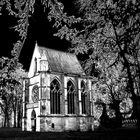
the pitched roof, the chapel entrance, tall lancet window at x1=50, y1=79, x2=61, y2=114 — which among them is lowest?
the chapel entrance

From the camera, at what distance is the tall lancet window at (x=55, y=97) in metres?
38.6

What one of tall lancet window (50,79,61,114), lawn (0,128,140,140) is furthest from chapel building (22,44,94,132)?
lawn (0,128,140,140)

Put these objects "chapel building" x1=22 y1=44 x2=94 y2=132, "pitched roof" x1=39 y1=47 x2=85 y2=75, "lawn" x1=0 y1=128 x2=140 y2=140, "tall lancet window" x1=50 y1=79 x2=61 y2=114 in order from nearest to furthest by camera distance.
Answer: "lawn" x1=0 y1=128 x2=140 y2=140, "chapel building" x1=22 y1=44 x2=94 y2=132, "tall lancet window" x1=50 y1=79 x2=61 y2=114, "pitched roof" x1=39 y1=47 x2=85 y2=75

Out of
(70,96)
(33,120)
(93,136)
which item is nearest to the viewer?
(93,136)

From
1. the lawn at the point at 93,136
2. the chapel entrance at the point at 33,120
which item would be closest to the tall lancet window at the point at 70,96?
the chapel entrance at the point at 33,120

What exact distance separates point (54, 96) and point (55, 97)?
26cm

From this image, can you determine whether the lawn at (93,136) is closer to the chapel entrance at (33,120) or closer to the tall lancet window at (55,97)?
the tall lancet window at (55,97)

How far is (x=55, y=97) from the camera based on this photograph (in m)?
39.5

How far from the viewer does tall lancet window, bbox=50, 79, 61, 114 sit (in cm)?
3862

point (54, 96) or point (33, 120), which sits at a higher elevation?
point (54, 96)

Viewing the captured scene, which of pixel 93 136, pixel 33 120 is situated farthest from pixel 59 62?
pixel 93 136

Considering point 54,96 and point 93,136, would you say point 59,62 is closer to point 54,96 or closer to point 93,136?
point 54,96

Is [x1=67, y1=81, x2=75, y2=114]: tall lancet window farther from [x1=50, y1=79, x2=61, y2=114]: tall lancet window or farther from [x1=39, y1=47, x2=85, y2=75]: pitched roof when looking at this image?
[x1=39, y1=47, x2=85, y2=75]: pitched roof

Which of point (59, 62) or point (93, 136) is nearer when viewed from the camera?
point (93, 136)
